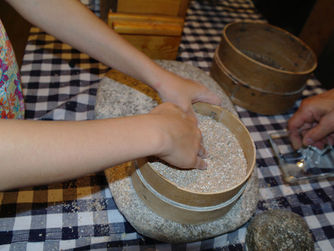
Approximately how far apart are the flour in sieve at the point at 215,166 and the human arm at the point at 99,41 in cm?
12

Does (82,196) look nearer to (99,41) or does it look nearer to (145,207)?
(145,207)

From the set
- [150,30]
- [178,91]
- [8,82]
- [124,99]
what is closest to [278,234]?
[178,91]

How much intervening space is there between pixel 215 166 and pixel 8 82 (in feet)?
2.04

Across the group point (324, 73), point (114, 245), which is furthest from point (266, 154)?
point (324, 73)

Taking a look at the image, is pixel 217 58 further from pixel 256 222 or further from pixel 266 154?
pixel 256 222

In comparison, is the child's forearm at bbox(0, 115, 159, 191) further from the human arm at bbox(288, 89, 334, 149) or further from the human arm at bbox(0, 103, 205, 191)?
the human arm at bbox(288, 89, 334, 149)

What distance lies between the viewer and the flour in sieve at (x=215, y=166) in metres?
0.71

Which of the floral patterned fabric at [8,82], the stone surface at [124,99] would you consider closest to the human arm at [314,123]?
the stone surface at [124,99]

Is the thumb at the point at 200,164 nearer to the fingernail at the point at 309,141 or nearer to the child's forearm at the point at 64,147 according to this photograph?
the child's forearm at the point at 64,147

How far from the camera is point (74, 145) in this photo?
44 centimetres

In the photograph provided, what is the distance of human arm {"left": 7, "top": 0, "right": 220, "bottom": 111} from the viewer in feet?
2.23

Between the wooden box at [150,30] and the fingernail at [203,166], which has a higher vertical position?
the wooden box at [150,30]

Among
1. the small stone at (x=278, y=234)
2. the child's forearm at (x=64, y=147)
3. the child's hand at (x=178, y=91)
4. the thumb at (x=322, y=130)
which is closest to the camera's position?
the child's forearm at (x=64, y=147)

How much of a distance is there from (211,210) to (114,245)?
277mm
